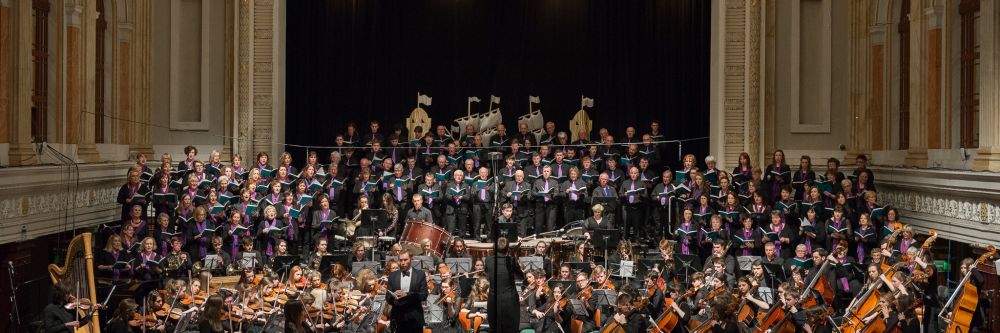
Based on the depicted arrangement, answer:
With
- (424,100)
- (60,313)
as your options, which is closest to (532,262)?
(60,313)

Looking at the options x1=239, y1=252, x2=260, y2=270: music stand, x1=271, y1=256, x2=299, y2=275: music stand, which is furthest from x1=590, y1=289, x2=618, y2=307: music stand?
x1=239, y1=252, x2=260, y2=270: music stand

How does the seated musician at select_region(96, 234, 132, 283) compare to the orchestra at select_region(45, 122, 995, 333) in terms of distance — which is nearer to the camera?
the orchestra at select_region(45, 122, 995, 333)

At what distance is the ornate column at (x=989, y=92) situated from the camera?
48.5 feet

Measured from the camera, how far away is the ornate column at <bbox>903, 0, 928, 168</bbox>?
17031 millimetres

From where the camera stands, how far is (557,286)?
528 inches

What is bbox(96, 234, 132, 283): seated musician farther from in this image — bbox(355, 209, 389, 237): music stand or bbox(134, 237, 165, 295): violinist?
bbox(355, 209, 389, 237): music stand

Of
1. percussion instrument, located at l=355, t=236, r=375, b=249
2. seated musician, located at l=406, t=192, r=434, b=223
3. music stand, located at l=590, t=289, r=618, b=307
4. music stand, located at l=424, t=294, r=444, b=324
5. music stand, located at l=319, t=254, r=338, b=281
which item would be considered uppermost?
seated musician, located at l=406, t=192, r=434, b=223

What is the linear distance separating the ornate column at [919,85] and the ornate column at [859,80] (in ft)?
4.96

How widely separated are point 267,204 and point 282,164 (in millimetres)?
1171

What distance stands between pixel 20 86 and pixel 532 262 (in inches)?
273

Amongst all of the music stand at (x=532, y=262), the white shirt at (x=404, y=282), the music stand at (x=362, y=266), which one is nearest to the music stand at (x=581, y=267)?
the music stand at (x=532, y=262)

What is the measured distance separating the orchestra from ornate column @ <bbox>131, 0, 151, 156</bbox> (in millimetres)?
1806

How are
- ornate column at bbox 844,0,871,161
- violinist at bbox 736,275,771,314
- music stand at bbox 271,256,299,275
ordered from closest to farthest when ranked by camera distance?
1. violinist at bbox 736,275,771,314
2. music stand at bbox 271,256,299,275
3. ornate column at bbox 844,0,871,161

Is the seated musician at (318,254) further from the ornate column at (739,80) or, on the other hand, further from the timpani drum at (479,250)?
the ornate column at (739,80)
